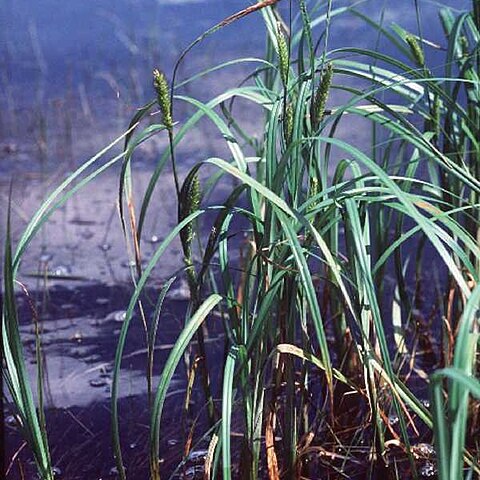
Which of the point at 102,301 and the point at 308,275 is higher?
the point at 308,275

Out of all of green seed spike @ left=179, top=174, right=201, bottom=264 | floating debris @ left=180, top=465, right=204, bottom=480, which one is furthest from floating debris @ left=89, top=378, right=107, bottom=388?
green seed spike @ left=179, top=174, right=201, bottom=264

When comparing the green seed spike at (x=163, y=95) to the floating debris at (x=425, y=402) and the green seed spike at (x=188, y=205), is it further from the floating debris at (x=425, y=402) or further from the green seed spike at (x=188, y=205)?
the floating debris at (x=425, y=402)

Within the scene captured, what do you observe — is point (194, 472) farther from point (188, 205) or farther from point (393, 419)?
point (188, 205)

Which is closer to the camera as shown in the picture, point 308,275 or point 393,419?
point 308,275

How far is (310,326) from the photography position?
5.34 ft

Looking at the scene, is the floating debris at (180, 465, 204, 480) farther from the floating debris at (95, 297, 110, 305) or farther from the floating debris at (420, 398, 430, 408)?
the floating debris at (95, 297, 110, 305)

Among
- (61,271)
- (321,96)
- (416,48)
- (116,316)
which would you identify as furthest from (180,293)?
(321,96)

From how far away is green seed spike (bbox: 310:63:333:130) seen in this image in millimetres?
953

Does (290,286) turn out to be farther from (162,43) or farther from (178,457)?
(162,43)

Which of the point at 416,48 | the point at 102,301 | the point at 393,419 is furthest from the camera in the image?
the point at 102,301

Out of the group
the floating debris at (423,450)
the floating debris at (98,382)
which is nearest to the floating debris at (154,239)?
the floating debris at (98,382)

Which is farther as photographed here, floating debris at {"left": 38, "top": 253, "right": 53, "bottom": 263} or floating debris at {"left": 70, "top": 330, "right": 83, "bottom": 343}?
floating debris at {"left": 38, "top": 253, "right": 53, "bottom": 263}

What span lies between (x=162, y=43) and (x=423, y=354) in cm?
208

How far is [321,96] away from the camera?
98 cm
